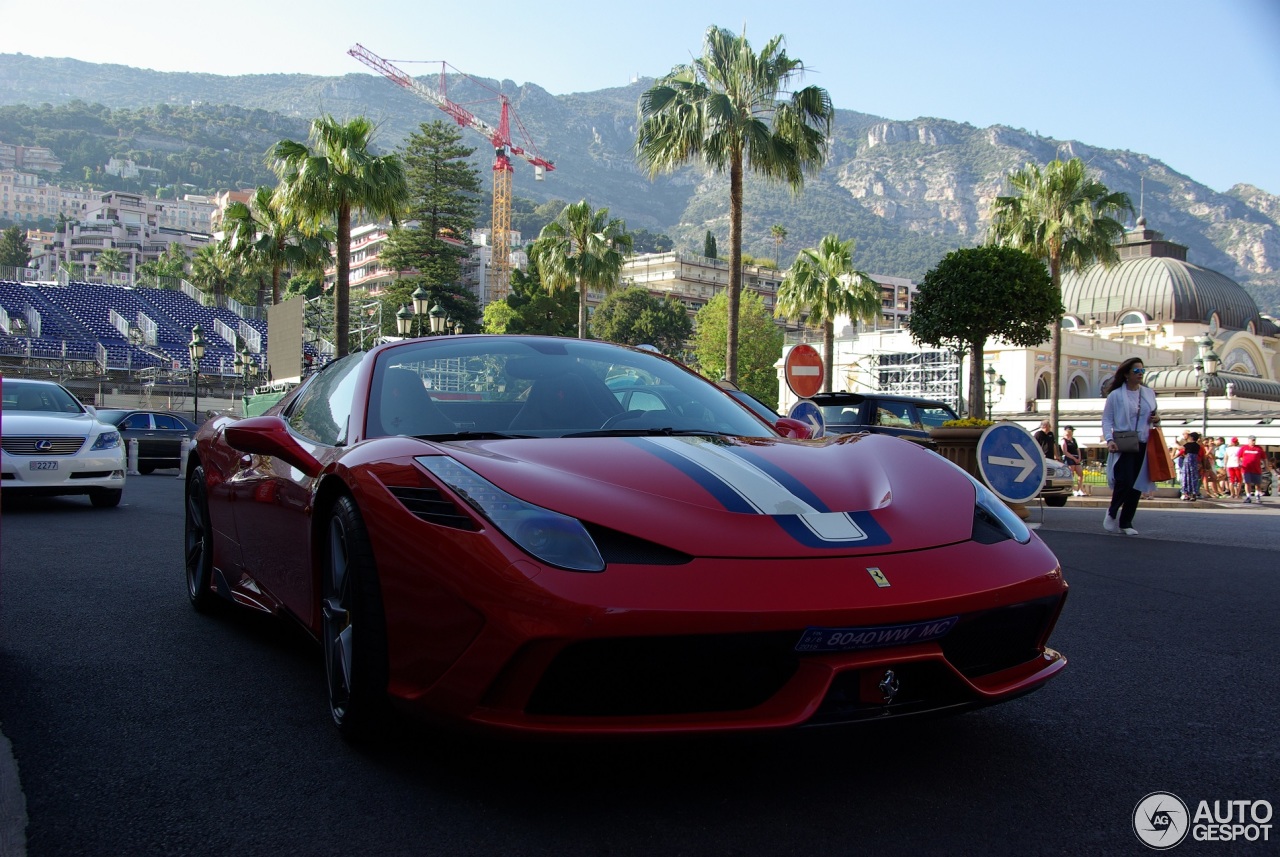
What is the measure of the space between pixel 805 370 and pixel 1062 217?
22318 mm

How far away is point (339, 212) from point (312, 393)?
2212 centimetres

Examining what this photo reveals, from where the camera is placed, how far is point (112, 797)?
96.9 inches

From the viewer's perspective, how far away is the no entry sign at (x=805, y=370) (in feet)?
44.0

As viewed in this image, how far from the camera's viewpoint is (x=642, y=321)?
95562 mm

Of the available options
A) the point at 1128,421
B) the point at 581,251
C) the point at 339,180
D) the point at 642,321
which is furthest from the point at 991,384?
the point at 642,321

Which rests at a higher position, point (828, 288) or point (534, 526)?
point (828, 288)

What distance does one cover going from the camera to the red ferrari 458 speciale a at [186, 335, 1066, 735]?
2.21 meters

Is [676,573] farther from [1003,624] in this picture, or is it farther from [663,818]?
[1003,624]

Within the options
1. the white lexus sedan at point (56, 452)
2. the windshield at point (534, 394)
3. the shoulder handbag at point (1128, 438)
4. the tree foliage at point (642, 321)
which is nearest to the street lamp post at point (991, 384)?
the tree foliage at point (642, 321)

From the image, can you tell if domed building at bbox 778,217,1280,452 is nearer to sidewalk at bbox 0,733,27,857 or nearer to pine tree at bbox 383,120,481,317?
pine tree at bbox 383,120,481,317

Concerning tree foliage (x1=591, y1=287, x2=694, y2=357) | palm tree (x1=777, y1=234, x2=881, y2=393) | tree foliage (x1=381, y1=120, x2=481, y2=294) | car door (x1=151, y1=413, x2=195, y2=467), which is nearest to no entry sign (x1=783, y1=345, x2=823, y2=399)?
car door (x1=151, y1=413, x2=195, y2=467)

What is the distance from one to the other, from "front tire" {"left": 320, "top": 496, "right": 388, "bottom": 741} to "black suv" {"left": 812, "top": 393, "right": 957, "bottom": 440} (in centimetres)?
1069

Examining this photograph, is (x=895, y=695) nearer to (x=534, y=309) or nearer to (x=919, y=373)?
(x=919, y=373)

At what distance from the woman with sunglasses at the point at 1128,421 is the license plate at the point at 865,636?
797cm
